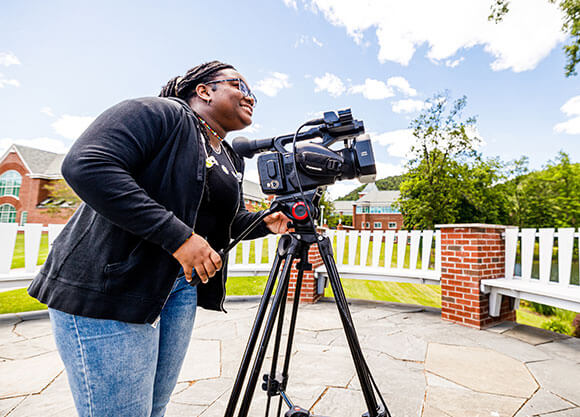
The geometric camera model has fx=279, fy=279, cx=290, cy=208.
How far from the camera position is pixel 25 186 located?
83.4ft

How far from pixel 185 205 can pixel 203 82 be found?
2.13ft

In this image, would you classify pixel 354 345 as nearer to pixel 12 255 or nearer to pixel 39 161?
pixel 12 255

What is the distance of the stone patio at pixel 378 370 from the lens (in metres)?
1.95

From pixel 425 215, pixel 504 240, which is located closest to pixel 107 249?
pixel 504 240

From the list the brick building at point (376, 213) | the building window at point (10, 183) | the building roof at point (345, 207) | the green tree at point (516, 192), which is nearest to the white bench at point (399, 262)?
the green tree at point (516, 192)

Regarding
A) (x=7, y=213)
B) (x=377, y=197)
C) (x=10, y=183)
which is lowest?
(x=7, y=213)

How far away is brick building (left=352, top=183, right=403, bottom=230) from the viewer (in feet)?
153

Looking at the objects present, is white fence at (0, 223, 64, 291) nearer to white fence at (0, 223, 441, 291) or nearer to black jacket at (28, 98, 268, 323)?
white fence at (0, 223, 441, 291)

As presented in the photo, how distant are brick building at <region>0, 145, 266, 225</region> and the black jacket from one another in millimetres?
23969

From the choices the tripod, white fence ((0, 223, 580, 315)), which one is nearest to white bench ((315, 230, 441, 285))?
white fence ((0, 223, 580, 315))

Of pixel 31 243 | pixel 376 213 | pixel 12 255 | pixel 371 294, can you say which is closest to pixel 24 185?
pixel 31 243

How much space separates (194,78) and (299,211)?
765 millimetres

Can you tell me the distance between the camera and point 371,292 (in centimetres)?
774

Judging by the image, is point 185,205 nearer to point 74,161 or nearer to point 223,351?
point 74,161
